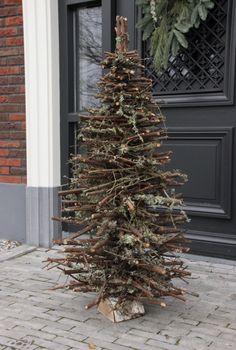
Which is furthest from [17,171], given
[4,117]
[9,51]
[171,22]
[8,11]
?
[171,22]

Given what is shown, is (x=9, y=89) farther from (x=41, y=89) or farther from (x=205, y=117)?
(x=205, y=117)

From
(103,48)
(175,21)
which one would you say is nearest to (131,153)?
(175,21)

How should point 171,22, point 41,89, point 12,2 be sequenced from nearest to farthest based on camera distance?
point 171,22 → point 41,89 → point 12,2

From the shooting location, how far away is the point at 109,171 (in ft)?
10.6

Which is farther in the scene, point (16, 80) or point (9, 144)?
point (9, 144)

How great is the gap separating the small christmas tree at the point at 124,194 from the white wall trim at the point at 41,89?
6.23 ft

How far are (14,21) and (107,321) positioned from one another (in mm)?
3411

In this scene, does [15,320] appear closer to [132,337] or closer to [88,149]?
[132,337]

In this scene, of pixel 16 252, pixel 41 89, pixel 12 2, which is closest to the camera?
pixel 16 252

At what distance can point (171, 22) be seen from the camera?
4.43m

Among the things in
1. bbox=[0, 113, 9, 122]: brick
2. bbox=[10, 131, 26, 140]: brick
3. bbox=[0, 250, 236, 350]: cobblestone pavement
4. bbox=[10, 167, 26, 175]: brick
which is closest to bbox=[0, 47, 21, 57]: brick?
bbox=[0, 113, 9, 122]: brick

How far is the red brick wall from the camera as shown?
17.4 feet

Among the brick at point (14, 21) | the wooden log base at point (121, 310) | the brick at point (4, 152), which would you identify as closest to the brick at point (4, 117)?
the brick at point (4, 152)

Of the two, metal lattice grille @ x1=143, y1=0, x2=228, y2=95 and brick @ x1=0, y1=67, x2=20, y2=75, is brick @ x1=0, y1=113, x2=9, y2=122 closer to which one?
brick @ x1=0, y1=67, x2=20, y2=75
